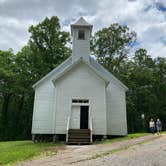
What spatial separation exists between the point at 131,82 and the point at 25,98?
16011 millimetres

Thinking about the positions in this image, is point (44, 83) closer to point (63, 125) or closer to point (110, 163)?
A: point (63, 125)

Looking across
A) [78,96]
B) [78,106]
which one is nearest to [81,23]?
[78,96]

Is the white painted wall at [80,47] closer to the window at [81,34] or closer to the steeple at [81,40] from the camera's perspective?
the steeple at [81,40]

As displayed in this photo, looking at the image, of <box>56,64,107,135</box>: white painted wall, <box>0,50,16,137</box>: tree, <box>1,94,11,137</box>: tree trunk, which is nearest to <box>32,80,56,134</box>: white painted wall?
<box>56,64,107,135</box>: white painted wall

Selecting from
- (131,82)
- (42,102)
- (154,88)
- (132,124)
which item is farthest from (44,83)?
(154,88)

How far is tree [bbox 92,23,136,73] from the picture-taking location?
3291 cm

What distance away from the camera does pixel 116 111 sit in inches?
736

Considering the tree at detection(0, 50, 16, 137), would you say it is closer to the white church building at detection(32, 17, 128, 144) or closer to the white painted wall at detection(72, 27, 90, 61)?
the white church building at detection(32, 17, 128, 144)

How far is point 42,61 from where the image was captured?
1141 inches

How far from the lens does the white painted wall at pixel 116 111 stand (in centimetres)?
1831

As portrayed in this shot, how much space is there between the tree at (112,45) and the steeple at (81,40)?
13550 millimetres

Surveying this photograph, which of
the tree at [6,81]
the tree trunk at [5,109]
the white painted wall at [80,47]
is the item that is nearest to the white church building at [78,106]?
the white painted wall at [80,47]

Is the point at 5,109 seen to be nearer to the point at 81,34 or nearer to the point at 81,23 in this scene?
the point at 81,34

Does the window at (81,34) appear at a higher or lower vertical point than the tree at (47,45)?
lower
